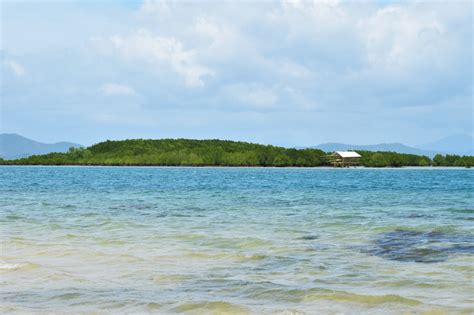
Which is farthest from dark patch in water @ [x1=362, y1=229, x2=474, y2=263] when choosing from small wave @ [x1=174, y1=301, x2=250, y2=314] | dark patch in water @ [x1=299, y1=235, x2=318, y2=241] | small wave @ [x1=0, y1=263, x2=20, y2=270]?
small wave @ [x1=0, y1=263, x2=20, y2=270]

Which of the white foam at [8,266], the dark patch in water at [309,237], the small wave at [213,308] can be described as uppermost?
the dark patch in water at [309,237]

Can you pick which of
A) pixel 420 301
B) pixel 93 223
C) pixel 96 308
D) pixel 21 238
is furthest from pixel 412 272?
pixel 93 223

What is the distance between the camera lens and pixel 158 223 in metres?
25.9

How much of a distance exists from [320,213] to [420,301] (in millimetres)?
19515

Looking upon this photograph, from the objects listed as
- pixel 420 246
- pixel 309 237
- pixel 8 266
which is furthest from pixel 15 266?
pixel 420 246

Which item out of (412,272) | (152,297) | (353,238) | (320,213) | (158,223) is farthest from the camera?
(320,213)

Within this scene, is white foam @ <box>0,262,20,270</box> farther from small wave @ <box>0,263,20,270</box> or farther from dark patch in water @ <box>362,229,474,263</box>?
dark patch in water @ <box>362,229,474,263</box>

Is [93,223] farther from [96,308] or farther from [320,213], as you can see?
[96,308]

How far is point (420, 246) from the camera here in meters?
18.1

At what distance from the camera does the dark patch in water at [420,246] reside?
16.2 m

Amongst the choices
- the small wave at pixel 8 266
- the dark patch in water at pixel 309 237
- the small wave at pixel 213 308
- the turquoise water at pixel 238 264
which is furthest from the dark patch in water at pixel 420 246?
the small wave at pixel 8 266

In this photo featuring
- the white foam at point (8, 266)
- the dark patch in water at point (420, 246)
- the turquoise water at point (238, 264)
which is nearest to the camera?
the turquoise water at point (238, 264)

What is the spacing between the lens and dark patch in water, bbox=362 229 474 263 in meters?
16.2

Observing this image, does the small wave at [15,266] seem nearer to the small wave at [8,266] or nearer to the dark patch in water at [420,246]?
the small wave at [8,266]
